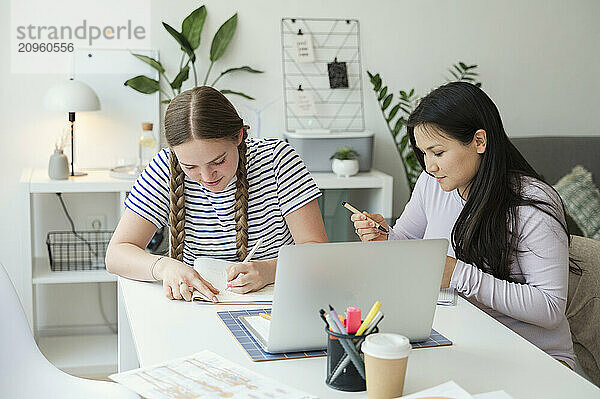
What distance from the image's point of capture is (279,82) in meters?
3.46

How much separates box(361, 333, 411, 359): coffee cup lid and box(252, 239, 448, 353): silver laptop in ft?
0.55

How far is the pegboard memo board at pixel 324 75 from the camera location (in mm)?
3443

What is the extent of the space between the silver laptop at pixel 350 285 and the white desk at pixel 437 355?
56 millimetres

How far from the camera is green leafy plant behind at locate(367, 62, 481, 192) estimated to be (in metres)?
3.36

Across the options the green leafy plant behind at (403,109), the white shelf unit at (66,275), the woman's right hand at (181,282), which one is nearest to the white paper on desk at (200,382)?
the woman's right hand at (181,282)

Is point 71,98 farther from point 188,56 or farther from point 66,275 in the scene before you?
point 66,275

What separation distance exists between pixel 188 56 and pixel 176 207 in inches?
59.9

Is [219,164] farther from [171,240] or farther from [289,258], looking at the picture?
[289,258]

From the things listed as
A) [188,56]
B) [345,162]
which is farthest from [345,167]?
[188,56]

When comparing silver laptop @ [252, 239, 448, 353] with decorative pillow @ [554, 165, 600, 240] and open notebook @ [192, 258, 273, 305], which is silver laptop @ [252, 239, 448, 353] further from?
decorative pillow @ [554, 165, 600, 240]

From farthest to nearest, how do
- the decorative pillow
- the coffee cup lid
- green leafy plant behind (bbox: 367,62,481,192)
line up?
1. green leafy plant behind (bbox: 367,62,481,192)
2. the decorative pillow
3. the coffee cup lid

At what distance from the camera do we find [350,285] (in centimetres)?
134

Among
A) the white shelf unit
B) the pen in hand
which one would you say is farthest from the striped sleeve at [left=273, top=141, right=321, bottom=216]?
the white shelf unit

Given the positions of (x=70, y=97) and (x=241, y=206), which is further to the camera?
(x=70, y=97)
